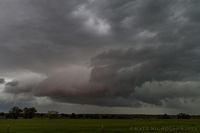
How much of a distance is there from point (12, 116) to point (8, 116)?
13.4 ft

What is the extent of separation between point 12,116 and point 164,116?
504ft

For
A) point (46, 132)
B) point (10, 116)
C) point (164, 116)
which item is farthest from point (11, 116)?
point (46, 132)

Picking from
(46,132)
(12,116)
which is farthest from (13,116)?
(46,132)

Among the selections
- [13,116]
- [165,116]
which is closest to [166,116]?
[165,116]

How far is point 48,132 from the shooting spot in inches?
2104

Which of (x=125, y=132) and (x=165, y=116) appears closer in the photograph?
(x=125, y=132)

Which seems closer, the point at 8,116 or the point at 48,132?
the point at 48,132

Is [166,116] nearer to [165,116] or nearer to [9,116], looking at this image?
[165,116]

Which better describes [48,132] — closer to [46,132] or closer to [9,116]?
[46,132]

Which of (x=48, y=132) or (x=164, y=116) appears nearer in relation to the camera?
(x=48, y=132)

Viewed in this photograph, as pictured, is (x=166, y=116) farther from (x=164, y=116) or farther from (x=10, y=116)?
(x=10, y=116)

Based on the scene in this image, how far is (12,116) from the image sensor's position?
200m

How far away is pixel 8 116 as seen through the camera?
199750 mm

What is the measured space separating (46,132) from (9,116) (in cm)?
16909
